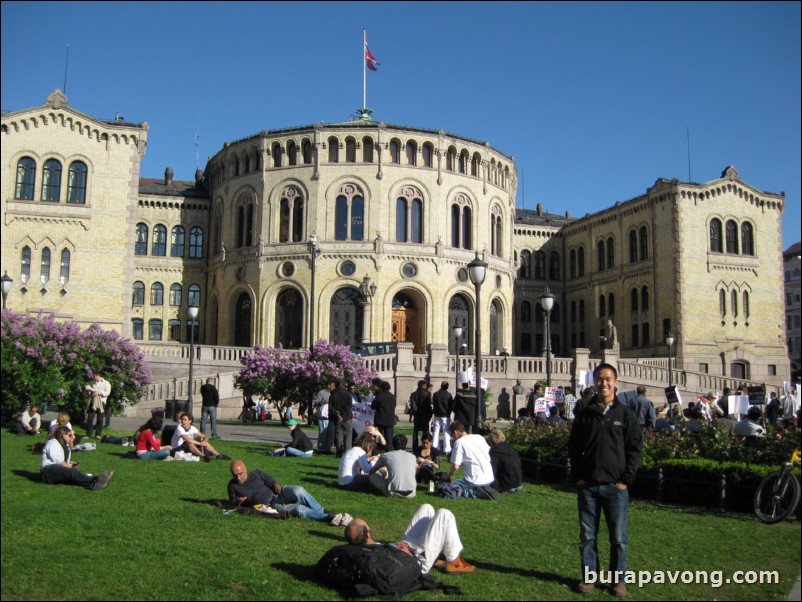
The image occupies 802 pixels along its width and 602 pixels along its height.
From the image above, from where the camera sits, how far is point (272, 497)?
40.0 feet

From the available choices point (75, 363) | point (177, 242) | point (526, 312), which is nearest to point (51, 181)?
point (177, 242)

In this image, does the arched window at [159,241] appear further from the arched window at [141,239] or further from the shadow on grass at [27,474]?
the shadow on grass at [27,474]

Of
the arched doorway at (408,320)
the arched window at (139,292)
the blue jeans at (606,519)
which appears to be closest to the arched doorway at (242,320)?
the arched window at (139,292)

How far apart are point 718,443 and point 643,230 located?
4438 cm

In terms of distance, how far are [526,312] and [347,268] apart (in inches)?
832

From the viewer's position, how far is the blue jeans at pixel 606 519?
28.8ft

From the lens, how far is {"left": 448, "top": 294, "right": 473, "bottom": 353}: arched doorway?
51.9 m

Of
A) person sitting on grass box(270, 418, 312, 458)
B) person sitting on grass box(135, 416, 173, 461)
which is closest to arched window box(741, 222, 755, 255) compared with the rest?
person sitting on grass box(270, 418, 312, 458)

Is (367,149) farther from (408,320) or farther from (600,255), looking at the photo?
(600,255)

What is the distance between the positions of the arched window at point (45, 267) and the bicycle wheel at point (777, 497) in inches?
1499

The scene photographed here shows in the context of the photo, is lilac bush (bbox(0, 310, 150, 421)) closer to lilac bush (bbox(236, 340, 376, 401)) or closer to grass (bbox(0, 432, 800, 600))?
grass (bbox(0, 432, 800, 600))

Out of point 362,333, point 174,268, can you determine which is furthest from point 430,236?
point 174,268

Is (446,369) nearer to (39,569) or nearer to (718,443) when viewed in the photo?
(718,443)

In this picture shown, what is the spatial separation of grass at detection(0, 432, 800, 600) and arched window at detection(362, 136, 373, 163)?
1520 inches
